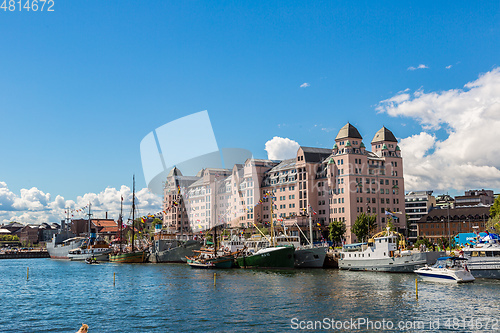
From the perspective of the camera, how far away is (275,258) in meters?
88.2

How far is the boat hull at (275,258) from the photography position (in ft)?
288

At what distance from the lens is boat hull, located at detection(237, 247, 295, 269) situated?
3455 inches

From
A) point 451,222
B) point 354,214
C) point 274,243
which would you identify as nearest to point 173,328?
point 274,243

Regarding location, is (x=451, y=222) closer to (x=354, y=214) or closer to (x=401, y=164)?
(x=401, y=164)

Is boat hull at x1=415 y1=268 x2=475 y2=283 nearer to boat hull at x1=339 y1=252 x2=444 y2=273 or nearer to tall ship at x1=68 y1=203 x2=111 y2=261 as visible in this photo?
boat hull at x1=339 y1=252 x2=444 y2=273

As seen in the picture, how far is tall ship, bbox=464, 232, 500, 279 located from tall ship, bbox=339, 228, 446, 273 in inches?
319

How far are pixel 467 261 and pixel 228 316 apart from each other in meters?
41.9

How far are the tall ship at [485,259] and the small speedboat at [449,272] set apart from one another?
4111 millimetres

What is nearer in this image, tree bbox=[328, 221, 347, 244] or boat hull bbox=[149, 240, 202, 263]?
boat hull bbox=[149, 240, 202, 263]

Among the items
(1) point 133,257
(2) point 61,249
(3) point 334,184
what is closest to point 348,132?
(3) point 334,184

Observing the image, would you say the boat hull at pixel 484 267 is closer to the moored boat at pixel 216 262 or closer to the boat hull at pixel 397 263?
the boat hull at pixel 397 263

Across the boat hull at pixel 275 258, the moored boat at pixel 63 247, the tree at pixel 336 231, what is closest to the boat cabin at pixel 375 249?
the boat hull at pixel 275 258

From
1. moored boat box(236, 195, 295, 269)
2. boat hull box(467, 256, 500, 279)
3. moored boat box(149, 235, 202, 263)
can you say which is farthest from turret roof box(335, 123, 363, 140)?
boat hull box(467, 256, 500, 279)

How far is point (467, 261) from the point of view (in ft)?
217
